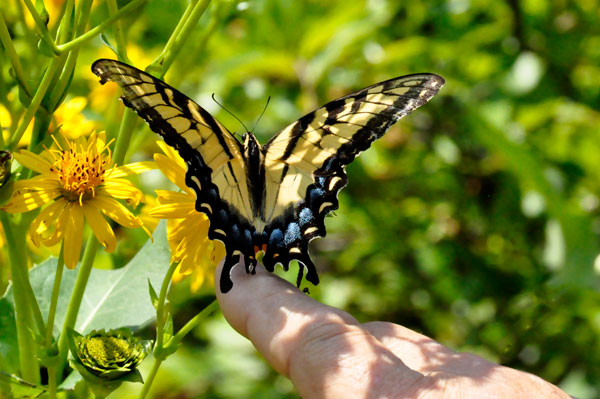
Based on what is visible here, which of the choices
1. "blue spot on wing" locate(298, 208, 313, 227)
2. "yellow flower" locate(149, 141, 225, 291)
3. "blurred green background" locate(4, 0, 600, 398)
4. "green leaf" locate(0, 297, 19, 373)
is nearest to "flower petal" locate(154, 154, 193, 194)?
"yellow flower" locate(149, 141, 225, 291)

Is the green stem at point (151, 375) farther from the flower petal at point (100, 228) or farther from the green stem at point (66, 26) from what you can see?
the green stem at point (66, 26)

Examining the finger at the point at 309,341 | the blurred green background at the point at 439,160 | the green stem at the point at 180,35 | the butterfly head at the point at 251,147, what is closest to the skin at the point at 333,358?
the finger at the point at 309,341

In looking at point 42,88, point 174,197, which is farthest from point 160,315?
point 42,88

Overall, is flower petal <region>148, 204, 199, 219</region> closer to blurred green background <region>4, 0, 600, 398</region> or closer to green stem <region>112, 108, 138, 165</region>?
green stem <region>112, 108, 138, 165</region>

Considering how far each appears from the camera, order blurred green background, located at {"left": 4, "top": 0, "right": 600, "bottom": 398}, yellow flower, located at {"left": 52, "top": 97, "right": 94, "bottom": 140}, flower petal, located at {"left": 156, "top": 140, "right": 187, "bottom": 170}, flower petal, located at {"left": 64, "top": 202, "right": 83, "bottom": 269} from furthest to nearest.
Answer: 1. blurred green background, located at {"left": 4, "top": 0, "right": 600, "bottom": 398}
2. yellow flower, located at {"left": 52, "top": 97, "right": 94, "bottom": 140}
3. flower petal, located at {"left": 156, "top": 140, "right": 187, "bottom": 170}
4. flower petal, located at {"left": 64, "top": 202, "right": 83, "bottom": 269}

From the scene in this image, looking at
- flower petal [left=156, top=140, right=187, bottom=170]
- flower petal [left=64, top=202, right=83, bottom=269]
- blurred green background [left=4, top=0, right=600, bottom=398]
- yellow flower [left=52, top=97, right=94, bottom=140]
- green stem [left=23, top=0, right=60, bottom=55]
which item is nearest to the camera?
green stem [left=23, top=0, right=60, bottom=55]

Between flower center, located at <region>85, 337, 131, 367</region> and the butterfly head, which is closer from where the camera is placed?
flower center, located at <region>85, 337, 131, 367</region>

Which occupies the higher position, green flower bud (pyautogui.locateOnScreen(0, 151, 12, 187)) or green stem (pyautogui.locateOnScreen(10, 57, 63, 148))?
green stem (pyautogui.locateOnScreen(10, 57, 63, 148))

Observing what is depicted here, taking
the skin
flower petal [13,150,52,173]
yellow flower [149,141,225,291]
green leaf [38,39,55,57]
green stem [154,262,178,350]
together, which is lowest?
the skin
